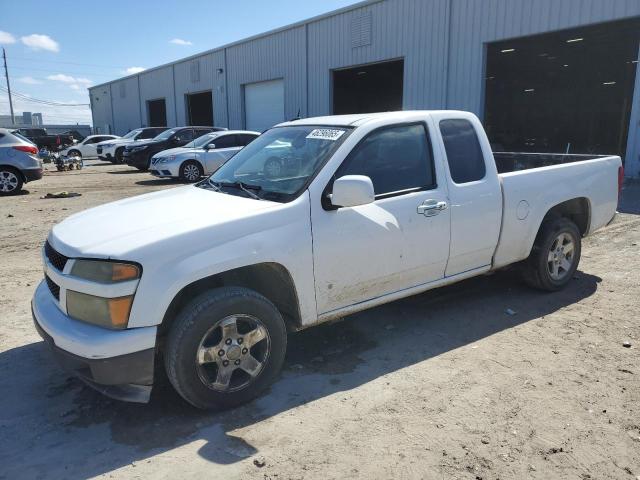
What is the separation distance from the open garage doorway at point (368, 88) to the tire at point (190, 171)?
9.85m

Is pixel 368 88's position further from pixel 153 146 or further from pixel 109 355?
pixel 109 355

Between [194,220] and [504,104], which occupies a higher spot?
[504,104]

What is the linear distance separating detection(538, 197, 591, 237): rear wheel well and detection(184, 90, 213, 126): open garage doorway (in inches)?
1257

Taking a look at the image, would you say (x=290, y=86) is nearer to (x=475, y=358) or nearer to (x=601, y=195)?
(x=601, y=195)

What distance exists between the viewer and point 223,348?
3176 millimetres

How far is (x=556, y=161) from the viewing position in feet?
19.9

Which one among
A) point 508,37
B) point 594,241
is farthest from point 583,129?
point 594,241

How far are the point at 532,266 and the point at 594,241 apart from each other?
296 centimetres

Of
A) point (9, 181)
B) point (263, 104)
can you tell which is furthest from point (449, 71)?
point (9, 181)

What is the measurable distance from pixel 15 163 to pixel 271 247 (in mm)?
11917

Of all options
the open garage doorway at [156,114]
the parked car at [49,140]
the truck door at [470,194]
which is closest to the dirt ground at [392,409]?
the truck door at [470,194]

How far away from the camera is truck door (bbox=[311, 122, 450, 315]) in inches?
138

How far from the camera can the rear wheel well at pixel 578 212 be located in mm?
5320

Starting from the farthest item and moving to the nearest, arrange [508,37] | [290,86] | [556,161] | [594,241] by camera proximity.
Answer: [290,86], [508,37], [594,241], [556,161]
